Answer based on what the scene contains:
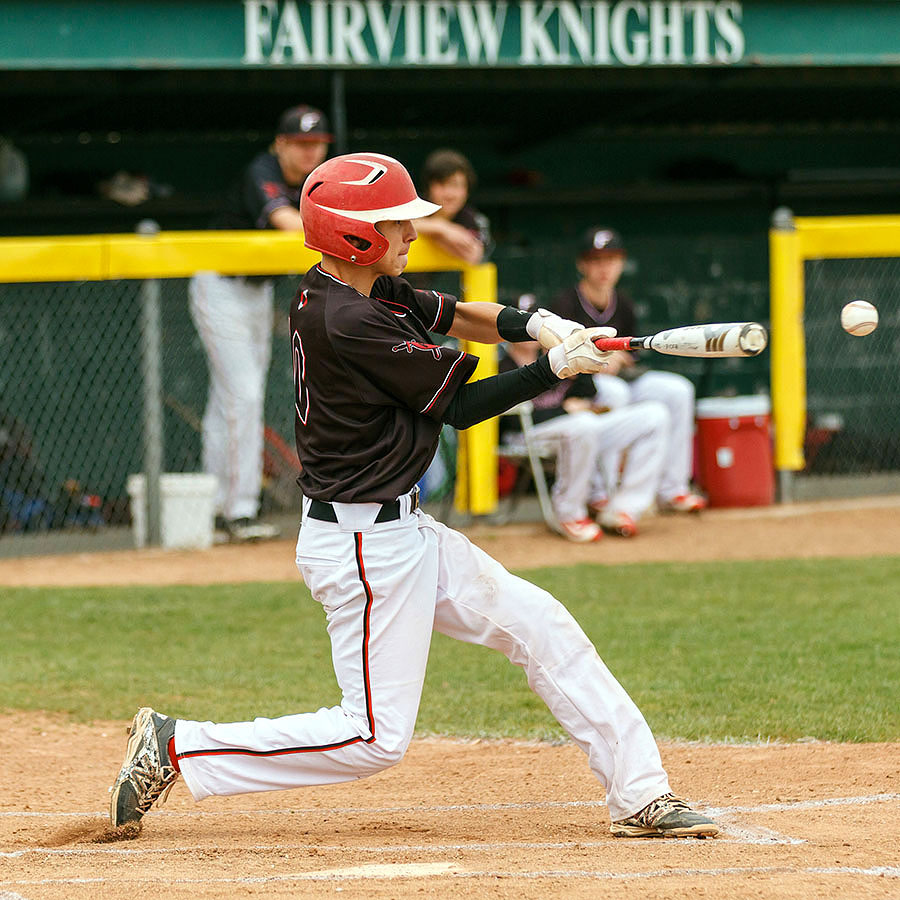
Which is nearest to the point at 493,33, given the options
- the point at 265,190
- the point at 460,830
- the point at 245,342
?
the point at 265,190

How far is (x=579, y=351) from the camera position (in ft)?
Answer: 12.0

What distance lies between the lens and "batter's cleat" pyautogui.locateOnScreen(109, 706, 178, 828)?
4008 mm

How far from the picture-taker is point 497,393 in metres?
3.71

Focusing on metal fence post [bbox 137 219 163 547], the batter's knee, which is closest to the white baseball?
the batter's knee

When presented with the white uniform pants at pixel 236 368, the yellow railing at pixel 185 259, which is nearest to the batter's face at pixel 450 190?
the yellow railing at pixel 185 259

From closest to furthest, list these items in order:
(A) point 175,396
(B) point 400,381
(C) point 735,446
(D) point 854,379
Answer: (B) point 400,381
(C) point 735,446
(A) point 175,396
(D) point 854,379

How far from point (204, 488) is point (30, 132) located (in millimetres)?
4836

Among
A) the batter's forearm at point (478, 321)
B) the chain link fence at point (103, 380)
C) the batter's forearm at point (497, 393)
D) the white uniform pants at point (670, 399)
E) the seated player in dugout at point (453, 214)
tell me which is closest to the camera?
the batter's forearm at point (497, 393)

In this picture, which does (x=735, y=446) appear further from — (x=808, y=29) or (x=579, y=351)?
(x=579, y=351)

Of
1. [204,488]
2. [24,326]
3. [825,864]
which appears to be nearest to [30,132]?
[24,326]

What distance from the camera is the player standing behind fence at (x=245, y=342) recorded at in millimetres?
8625

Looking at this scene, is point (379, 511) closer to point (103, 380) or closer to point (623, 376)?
point (623, 376)

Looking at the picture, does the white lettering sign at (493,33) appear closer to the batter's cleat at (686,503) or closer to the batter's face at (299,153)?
the batter's face at (299,153)

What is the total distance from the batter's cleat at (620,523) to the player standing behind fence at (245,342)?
6.51 ft
